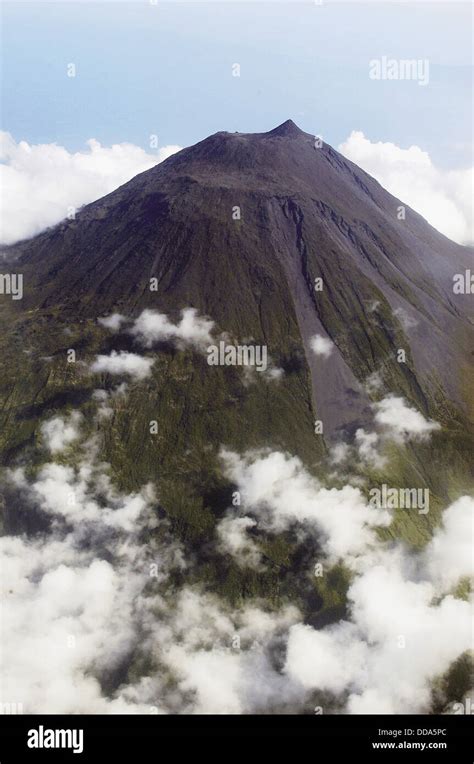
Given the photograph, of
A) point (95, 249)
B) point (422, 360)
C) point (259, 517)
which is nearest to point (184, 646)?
point (259, 517)

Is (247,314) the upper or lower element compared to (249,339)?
upper

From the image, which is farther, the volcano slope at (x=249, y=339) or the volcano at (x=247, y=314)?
the volcano at (x=247, y=314)

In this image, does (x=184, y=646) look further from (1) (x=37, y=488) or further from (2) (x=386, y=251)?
(2) (x=386, y=251)

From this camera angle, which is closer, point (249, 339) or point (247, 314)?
point (249, 339)

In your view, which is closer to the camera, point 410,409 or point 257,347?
point 410,409

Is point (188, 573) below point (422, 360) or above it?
below
